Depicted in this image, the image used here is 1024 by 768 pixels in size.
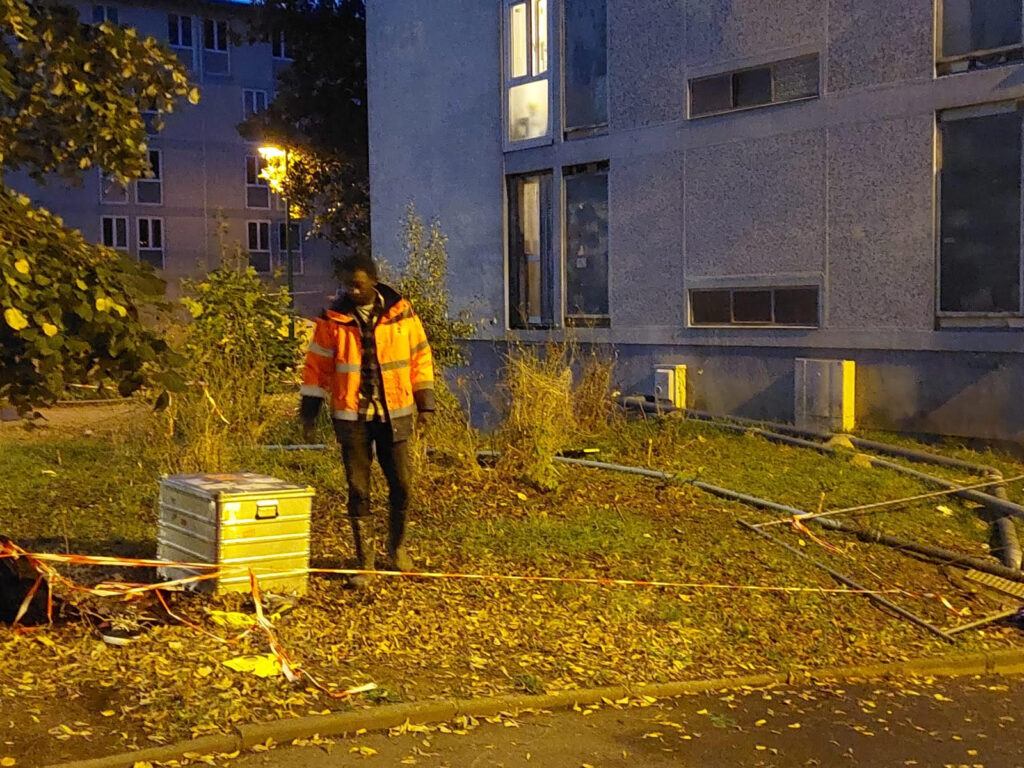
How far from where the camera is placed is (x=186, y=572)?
6.59 m

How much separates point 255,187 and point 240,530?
145 ft

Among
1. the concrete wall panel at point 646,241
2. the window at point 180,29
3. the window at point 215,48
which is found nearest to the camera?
the concrete wall panel at point 646,241

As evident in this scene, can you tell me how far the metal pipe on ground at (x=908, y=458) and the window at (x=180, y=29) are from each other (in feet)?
123

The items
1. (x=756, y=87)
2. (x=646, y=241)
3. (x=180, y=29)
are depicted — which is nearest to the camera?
(x=756, y=87)

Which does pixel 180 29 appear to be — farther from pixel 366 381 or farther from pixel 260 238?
pixel 366 381

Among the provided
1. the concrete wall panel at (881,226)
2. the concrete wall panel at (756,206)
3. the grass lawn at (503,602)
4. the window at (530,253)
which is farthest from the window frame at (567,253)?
the grass lawn at (503,602)

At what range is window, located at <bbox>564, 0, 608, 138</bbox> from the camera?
53.0 ft

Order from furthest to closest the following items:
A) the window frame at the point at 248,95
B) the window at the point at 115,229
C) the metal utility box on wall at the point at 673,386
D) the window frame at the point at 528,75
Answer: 1. the window frame at the point at 248,95
2. the window at the point at 115,229
3. the window frame at the point at 528,75
4. the metal utility box on wall at the point at 673,386

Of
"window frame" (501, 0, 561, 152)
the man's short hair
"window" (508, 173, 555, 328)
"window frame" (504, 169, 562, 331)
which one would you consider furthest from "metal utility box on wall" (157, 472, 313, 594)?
"window frame" (501, 0, 561, 152)

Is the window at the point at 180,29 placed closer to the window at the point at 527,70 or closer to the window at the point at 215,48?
the window at the point at 215,48

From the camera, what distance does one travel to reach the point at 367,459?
23.0 feet

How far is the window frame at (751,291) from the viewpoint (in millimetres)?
13774

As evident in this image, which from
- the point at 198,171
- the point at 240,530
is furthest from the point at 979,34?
the point at 198,171

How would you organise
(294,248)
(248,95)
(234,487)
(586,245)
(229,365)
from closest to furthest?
1. (234,487)
2. (229,365)
3. (586,245)
4. (248,95)
5. (294,248)
